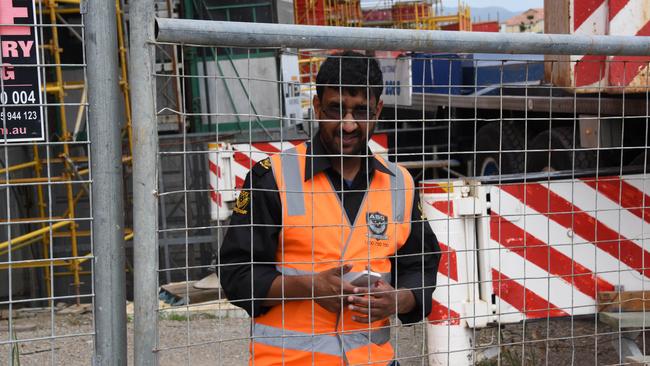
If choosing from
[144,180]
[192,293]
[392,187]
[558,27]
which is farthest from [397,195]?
[192,293]

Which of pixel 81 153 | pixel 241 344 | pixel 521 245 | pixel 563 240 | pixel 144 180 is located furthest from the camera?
pixel 81 153

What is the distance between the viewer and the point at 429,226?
2.96m

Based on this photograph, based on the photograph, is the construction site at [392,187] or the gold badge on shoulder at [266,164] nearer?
the construction site at [392,187]

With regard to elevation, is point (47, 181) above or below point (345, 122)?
below

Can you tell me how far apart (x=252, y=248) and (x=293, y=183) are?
253 millimetres

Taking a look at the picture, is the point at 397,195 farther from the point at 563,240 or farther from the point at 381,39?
the point at 563,240

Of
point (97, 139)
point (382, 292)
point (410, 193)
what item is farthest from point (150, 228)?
point (410, 193)

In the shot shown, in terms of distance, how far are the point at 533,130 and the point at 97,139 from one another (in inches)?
277

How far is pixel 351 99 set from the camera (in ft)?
9.15

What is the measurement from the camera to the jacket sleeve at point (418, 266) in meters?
2.88

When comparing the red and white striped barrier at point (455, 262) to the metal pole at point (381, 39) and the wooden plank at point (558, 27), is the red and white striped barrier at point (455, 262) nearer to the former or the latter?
the wooden plank at point (558, 27)

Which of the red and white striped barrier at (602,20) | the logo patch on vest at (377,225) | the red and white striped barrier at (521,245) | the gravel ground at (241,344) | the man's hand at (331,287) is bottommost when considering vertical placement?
the gravel ground at (241,344)

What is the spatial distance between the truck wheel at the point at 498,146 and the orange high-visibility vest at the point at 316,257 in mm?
5199

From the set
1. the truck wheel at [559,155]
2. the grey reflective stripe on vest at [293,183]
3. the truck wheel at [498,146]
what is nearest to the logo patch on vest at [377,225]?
the grey reflective stripe on vest at [293,183]
